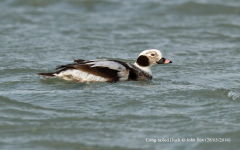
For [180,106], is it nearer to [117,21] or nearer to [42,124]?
[42,124]

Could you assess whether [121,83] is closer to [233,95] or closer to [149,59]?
[149,59]

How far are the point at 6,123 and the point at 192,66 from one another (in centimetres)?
510

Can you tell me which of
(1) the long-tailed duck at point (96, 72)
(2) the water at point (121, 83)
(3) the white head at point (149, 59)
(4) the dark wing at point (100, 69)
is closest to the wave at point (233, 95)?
(2) the water at point (121, 83)

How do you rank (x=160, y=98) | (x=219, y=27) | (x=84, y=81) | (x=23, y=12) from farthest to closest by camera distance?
(x=23, y=12) → (x=219, y=27) → (x=84, y=81) → (x=160, y=98)

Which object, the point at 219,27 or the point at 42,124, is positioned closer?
the point at 42,124

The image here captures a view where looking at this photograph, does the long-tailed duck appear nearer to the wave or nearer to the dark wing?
the dark wing

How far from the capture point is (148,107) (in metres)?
6.25

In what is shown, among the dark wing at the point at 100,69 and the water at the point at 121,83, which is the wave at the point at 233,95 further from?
the dark wing at the point at 100,69

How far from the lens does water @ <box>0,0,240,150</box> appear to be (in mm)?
5285

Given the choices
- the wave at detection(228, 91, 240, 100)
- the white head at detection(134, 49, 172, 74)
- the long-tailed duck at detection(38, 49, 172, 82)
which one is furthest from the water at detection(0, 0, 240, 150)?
the white head at detection(134, 49, 172, 74)

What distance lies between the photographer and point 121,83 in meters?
7.64

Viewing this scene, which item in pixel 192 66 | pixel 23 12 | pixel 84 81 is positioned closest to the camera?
pixel 84 81

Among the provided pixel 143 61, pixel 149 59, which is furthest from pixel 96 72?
pixel 149 59

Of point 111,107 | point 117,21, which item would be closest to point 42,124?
point 111,107
